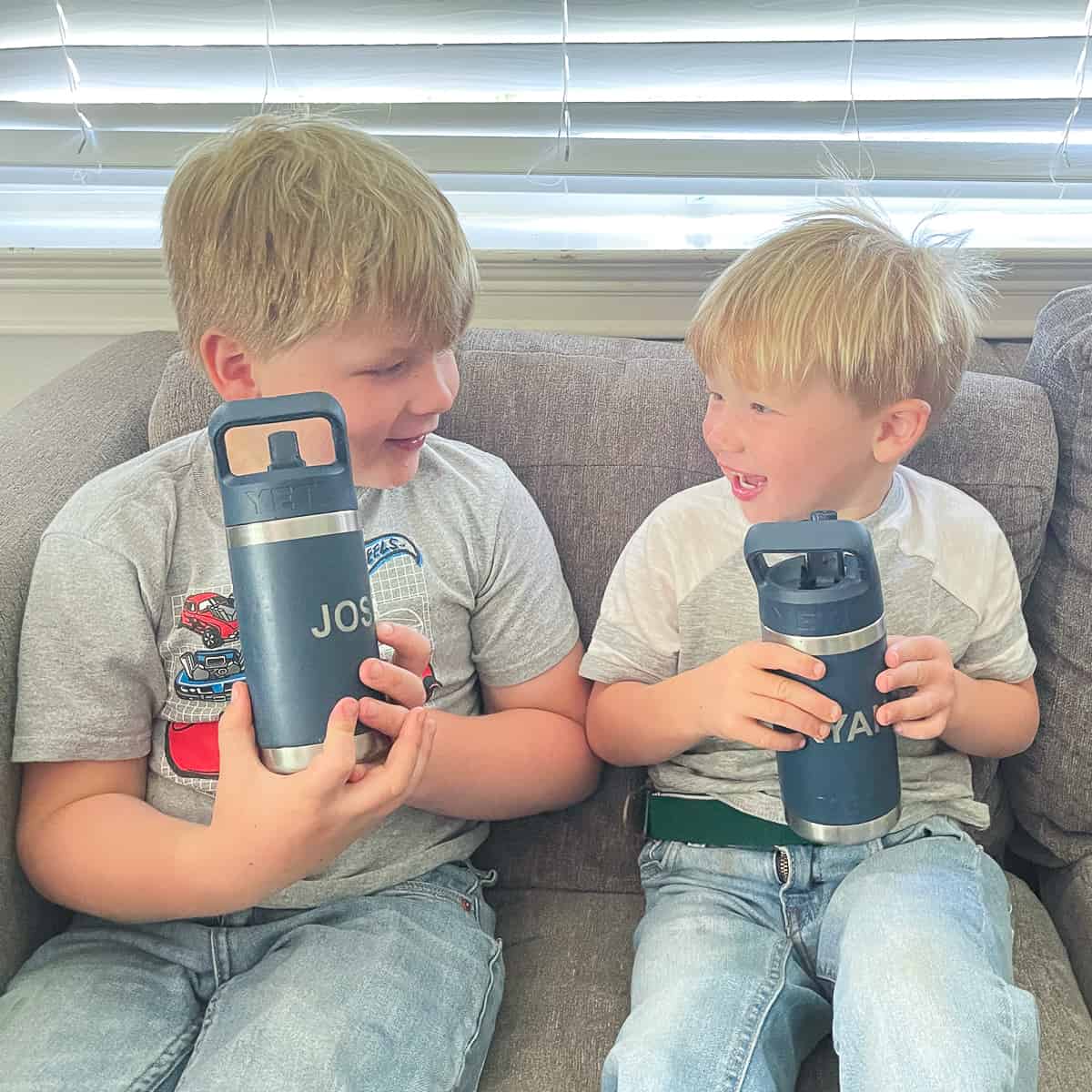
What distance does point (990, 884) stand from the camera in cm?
108

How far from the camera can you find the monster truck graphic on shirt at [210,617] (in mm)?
1043

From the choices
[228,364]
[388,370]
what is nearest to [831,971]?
[388,370]

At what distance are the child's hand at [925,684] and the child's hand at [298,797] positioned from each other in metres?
0.37

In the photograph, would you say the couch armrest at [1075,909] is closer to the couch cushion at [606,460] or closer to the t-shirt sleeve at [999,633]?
the couch cushion at [606,460]

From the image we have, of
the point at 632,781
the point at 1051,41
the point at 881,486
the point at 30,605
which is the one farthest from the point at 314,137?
the point at 1051,41

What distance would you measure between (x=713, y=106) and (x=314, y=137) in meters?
0.67

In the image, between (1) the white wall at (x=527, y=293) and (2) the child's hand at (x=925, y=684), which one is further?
(1) the white wall at (x=527, y=293)

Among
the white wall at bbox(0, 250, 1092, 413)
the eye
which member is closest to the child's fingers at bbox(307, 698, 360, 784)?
the eye

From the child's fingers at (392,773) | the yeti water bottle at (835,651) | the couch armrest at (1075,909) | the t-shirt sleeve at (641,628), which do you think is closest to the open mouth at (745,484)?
the t-shirt sleeve at (641,628)

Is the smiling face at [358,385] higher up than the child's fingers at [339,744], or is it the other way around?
the smiling face at [358,385]

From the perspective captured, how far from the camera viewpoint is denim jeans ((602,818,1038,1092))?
878 mm

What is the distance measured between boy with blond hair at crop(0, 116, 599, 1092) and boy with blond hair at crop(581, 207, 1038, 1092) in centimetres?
15

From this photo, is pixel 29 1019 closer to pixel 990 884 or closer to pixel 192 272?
pixel 192 272

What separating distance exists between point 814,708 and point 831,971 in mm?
308
